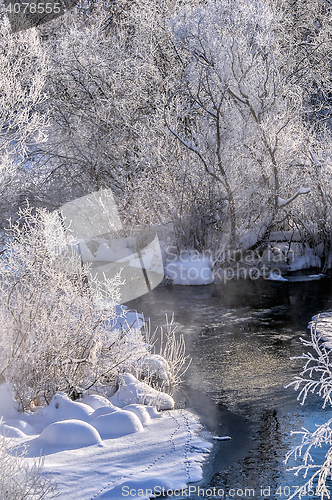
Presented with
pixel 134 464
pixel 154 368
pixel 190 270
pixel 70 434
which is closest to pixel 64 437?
pixel 70 434

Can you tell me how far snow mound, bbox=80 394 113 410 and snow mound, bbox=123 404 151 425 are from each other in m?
0.25

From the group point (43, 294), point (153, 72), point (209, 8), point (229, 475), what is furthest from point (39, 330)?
point (153, 72)

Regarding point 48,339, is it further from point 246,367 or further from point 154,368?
point 246,367

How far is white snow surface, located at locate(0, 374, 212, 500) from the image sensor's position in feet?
14.6

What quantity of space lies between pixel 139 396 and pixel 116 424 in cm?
84

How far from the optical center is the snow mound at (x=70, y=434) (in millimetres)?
5016

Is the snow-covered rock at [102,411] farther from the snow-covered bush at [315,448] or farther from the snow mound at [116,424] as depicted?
the snow-covered bush at [315,448]

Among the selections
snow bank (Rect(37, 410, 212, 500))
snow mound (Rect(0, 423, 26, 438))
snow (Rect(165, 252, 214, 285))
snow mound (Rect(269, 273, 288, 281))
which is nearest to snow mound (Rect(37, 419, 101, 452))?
snow bank (Rect(37, 410, 212, 500))

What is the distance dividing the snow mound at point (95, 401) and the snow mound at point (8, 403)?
0.74m

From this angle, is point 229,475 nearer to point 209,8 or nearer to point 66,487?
point 66,487

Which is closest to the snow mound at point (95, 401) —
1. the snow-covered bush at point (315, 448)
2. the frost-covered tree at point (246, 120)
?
the snow-covered bush at point (315, 448)

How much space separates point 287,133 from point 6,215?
28.1ft

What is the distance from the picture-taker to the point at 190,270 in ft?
44.9

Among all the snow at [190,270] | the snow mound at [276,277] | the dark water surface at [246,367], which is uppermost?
the snow at [190,270]
